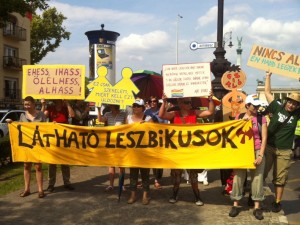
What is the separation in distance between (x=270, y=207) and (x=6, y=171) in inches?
254

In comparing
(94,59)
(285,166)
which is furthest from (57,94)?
(94,59)

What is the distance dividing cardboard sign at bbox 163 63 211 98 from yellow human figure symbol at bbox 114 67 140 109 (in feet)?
1.98

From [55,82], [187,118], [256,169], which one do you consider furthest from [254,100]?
[55,82]

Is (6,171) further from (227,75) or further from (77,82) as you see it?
(227,75)

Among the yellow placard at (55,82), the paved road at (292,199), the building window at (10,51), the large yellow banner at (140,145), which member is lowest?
the paved road at (292,199)

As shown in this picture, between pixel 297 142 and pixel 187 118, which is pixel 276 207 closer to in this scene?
pixel 187 118

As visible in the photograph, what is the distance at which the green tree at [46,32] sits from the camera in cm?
4431

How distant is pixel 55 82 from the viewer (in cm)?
698

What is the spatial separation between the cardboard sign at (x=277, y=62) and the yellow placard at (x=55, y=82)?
10.5 feet

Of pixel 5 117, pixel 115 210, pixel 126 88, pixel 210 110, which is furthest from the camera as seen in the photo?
pixel 5 117

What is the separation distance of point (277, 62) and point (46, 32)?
135 ft

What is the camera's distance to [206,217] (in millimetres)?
5617

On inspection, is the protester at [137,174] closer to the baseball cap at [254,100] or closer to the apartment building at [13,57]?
the baseball cap at [254,100]

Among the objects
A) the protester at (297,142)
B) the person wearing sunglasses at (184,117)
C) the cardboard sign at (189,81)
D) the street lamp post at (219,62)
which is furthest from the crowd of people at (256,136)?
the protester at (297,142)
